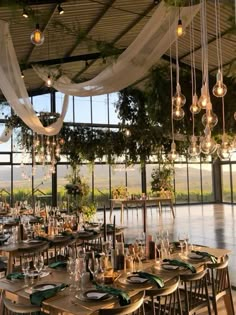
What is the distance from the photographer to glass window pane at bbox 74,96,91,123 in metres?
15.8

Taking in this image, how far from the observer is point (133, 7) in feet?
24.9

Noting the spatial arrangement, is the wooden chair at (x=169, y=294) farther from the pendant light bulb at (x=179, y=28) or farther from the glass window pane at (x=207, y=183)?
the glass window pane at (x=207, y=183)

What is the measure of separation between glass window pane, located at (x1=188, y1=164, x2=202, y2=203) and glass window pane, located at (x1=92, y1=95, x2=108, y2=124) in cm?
581

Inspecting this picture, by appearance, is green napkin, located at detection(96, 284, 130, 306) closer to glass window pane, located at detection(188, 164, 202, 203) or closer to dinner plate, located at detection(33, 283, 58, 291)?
dinner plate, located at detection(33, 283, 58, 291)

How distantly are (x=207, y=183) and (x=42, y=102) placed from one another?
34.0 ft

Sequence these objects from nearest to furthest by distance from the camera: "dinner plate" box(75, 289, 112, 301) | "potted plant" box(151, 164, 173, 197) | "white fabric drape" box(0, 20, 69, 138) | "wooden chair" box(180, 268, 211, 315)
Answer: "dinner plate" box(75, 289, 112, 301)
"wooden chair" box(180, 268, 211, 315)
"white fabric drape" box(0, 20, 69, 138)
"potted plant" box(151, 164, 173, 197)

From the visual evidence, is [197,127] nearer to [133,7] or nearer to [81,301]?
[133,7]

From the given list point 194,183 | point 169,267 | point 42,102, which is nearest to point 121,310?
point 169,267

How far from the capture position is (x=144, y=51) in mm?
4496

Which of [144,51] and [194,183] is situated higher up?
[144,51]

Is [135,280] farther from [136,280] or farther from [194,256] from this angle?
[194,256]

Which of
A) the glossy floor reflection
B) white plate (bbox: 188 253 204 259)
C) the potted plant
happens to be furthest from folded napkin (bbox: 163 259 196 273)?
the potted plant

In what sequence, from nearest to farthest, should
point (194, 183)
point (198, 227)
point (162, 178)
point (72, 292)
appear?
point (72, 292) → point (198, 227) → point (162, 178) → point (194, 183)

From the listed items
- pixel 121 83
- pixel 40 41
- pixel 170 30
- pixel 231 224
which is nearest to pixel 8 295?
pixel 40 41
